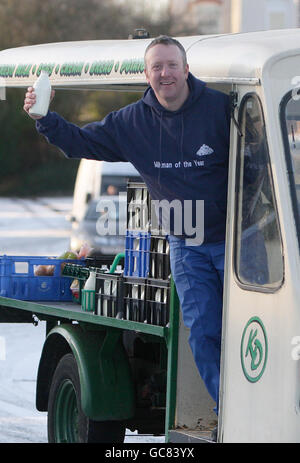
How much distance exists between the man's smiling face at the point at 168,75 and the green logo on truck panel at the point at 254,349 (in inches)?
44.5

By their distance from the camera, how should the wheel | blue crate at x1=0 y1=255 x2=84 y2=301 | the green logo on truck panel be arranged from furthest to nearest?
blue crate at x1=0 y1=255 x2=84 y2=301
the wheel
the green logo on truck panel

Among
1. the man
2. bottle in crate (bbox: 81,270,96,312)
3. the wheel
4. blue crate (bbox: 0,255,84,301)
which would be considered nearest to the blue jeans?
the man

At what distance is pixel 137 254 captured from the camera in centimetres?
666

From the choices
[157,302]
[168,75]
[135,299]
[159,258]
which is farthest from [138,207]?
[168,75]

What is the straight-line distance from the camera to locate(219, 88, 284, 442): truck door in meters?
5.34

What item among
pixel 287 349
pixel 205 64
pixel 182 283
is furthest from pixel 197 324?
pixel 205 64

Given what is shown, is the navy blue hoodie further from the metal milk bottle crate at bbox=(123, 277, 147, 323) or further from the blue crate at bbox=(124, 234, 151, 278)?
the metal milk bottle crate at bbox=(123, 277, 147, 323)

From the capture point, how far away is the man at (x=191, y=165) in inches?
229

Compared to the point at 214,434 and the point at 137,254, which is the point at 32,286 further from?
the point at 214,434

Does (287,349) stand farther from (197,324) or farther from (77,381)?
(77,381)

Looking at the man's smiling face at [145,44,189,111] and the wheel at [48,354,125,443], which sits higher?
the man's smiling face at [145,44,189,111]

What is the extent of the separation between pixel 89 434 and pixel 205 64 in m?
2.25

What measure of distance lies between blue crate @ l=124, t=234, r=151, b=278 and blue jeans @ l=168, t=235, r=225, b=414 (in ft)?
1.61

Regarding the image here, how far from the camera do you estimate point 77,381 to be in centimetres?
705
